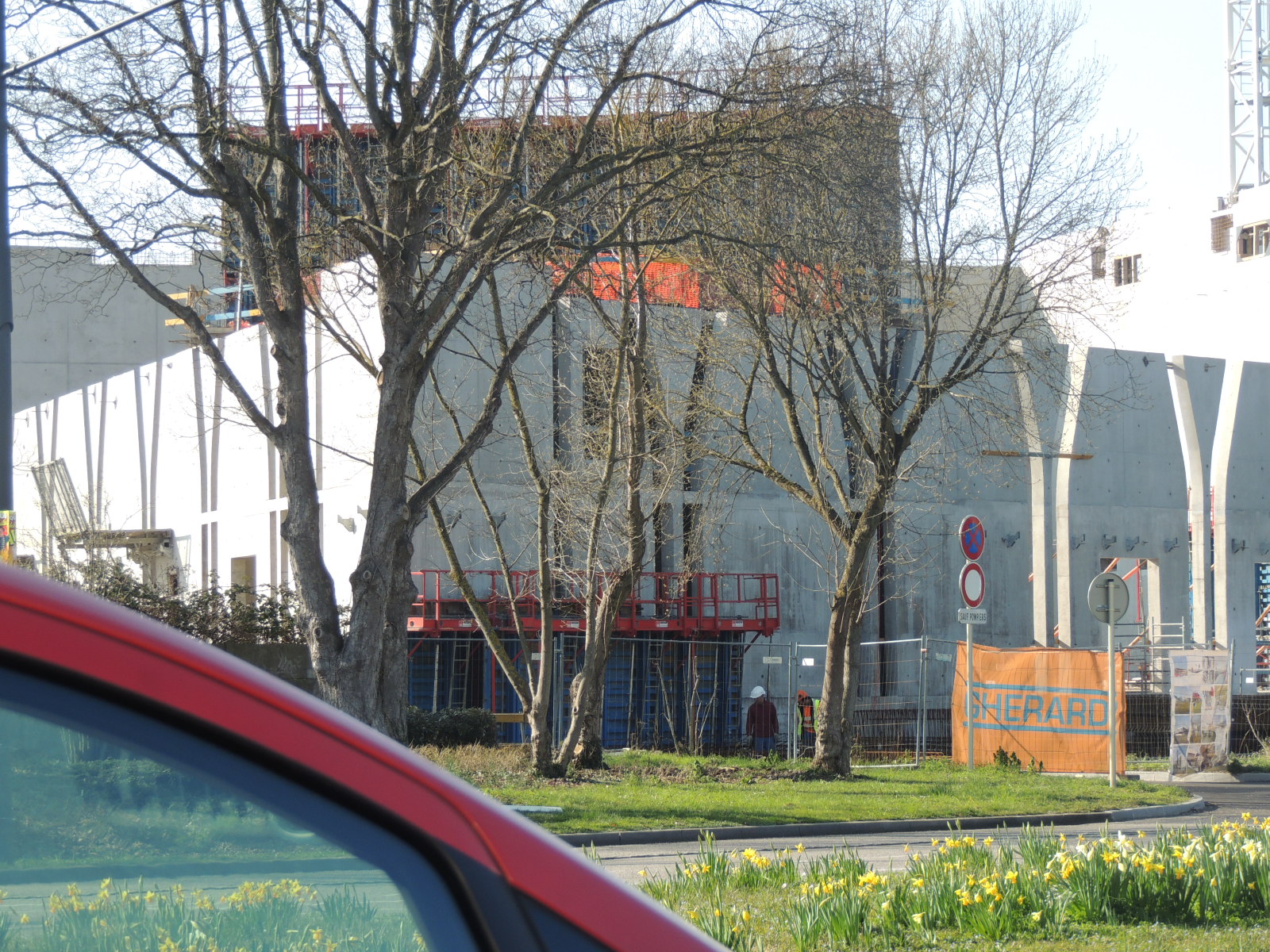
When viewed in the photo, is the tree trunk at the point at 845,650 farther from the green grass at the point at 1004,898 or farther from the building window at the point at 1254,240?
the building window at the point at 1254,240

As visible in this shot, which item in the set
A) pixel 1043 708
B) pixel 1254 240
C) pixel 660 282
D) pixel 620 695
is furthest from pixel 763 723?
pixel 1254 240

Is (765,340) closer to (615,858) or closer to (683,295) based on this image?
(683,295)

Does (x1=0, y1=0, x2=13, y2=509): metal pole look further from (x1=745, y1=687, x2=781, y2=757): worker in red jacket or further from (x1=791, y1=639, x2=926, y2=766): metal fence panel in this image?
(x1=745, y1=687, x2=781, y2=757): worker in red jacket

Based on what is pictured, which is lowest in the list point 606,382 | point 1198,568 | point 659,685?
point 659,685

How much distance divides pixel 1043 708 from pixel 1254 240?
33.1m

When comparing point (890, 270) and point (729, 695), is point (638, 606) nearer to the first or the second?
point (729, 695)

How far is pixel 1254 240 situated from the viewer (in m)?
49.5

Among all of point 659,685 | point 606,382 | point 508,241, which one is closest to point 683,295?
point 606,382

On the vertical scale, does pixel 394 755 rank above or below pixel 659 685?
above

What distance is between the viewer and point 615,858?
12391 mm

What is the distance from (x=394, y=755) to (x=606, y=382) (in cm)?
2069

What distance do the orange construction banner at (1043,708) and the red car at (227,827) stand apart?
21.7 meters

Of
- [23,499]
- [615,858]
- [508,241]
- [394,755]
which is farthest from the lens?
[23,499]

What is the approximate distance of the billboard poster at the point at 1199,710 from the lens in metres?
21.4
